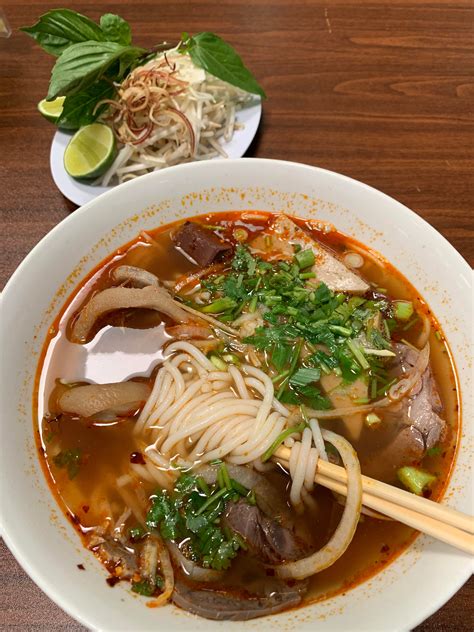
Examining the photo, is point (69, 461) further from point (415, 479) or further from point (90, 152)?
point (90, 152)

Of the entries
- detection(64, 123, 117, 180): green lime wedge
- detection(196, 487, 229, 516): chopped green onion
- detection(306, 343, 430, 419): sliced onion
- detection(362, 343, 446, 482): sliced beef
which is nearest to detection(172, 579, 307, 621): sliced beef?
detection(196, 487, 229, 516): chopped green onion

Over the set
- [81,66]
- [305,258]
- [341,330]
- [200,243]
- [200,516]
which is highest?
[81,66]

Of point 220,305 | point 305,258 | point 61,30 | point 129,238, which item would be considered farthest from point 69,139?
point 305,258

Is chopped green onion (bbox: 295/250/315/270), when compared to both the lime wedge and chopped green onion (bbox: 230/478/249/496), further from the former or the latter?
the lime wedge

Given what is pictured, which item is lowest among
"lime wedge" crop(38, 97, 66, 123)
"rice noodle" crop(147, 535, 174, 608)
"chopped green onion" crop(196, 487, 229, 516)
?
"rice noodle" crop(147, 535, 174, 608)

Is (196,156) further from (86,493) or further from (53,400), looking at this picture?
(86,493)

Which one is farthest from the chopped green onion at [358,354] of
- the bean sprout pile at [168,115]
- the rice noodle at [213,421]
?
the bean sprout pile at [168,115]
